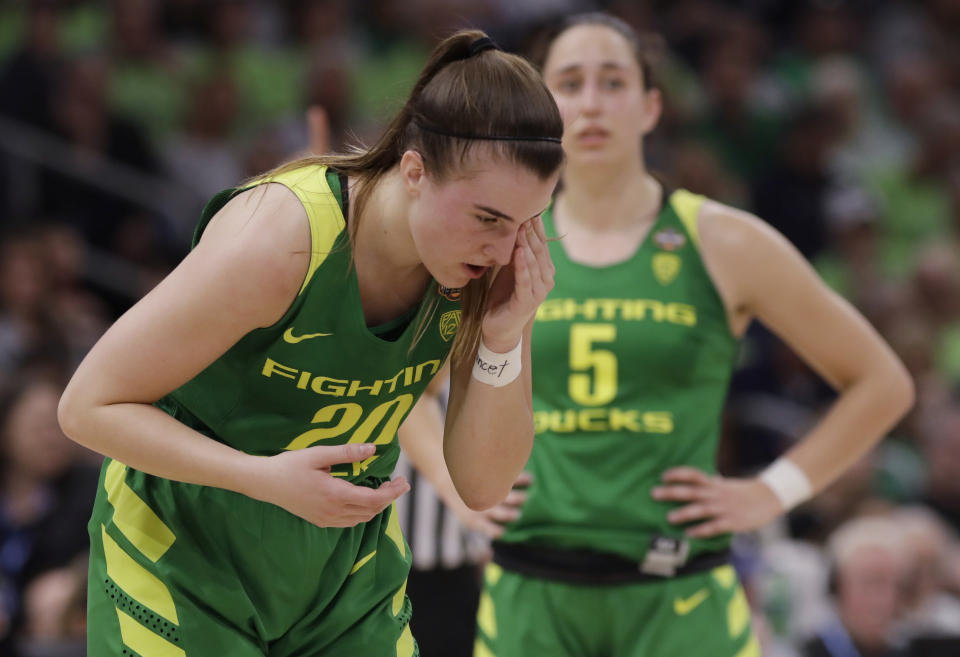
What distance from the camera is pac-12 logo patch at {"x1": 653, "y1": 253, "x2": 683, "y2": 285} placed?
343 cm

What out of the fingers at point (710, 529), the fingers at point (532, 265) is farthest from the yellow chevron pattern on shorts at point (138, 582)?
the fingers at point (710, 529)

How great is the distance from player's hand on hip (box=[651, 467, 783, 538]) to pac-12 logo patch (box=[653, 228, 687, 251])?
22.3 inches

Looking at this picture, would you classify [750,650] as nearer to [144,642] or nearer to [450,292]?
[450,292]

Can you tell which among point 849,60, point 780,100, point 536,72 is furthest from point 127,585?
point 849,60

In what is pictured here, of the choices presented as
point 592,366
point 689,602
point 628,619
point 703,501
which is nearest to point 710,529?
point 703,501

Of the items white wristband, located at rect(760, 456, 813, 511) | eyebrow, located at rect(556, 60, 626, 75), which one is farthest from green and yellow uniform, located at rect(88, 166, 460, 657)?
white wristband, located at rect(760, 456, 813, 511)

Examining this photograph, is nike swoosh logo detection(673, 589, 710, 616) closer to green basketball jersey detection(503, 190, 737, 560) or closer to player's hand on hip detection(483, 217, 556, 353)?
green basketball jersey detection(503, 190, 737, 560)

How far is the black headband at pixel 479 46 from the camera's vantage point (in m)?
2.45

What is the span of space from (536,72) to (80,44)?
6.15 meters

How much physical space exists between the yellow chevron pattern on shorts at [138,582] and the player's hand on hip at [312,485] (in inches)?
12.9

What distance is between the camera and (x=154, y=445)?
2.27 meters

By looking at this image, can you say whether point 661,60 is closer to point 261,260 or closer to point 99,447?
point 261,260

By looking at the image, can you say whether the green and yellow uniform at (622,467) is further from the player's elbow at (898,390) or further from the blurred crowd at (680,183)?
the blurred crowd at (680,183)

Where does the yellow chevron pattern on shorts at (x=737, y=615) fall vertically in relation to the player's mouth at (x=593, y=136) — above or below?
below
